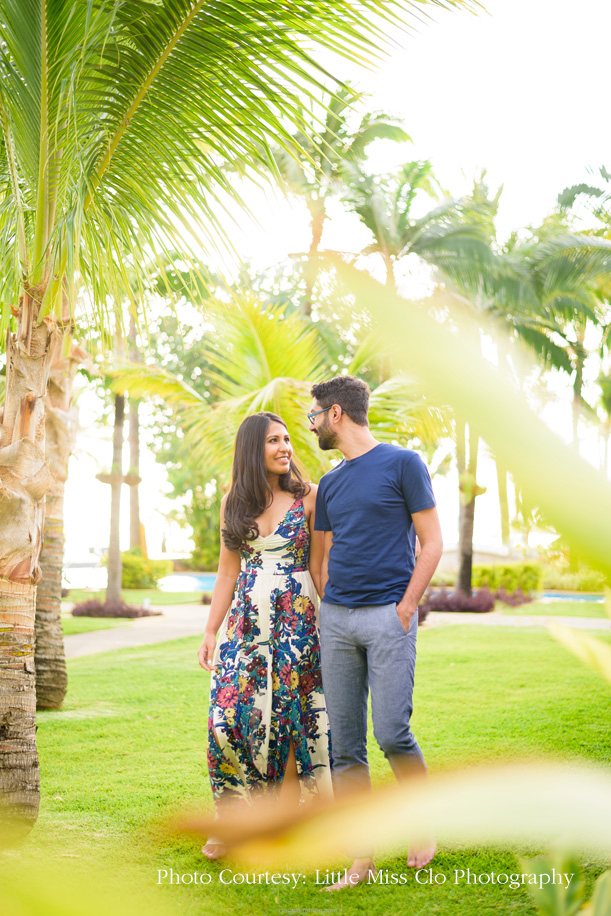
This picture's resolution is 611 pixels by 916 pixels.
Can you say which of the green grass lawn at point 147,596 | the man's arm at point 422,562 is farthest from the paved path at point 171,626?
the man's arm at point 422,562

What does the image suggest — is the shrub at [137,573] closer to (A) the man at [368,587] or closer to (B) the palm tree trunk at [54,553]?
(B) the palm tree trunk at [54,553]

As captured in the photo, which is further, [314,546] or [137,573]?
[137,573]

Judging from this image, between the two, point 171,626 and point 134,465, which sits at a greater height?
point 134,465

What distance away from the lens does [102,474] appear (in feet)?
57.6

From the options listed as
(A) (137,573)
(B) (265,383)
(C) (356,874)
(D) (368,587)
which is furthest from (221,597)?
(A) (137,573)

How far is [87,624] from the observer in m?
14.6

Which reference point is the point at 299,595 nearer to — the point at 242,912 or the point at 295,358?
the point at 242,912

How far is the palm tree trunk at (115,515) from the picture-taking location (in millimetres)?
16281

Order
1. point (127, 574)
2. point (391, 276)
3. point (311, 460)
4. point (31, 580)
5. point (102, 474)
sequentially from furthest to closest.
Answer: point (127, 574)
point (102, 474)
point (311, 460)
point (31, 580)
point (391, 276)

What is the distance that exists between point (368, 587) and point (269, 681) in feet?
2.33

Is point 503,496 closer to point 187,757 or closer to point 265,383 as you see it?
point 187,757

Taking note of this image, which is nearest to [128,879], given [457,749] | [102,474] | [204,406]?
[457,749]

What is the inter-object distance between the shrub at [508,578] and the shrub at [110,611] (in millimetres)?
9925

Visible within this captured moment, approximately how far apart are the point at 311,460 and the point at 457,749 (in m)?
3.99
